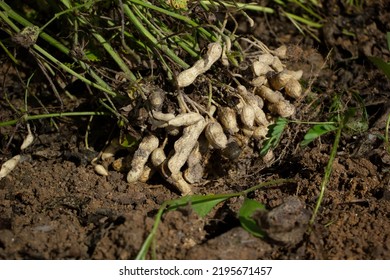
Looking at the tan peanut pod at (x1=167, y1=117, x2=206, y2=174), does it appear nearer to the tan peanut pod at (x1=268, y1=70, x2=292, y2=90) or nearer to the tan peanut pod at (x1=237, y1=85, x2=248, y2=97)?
the tan peanut pod at (x1=237, y1=85, x2=248, y2=97)

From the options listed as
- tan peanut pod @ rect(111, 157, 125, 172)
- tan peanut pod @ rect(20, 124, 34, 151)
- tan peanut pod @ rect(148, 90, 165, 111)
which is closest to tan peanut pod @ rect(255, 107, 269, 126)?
tan peanut pod @ rect(148, 90, 165, 111)

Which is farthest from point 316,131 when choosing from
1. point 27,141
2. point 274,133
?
point 27,141

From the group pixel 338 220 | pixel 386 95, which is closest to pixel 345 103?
pixel 386 95

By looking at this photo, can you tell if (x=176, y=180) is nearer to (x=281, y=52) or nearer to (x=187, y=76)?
(x=187, y=76)

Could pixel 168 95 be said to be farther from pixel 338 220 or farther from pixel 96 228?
pixel 338 220

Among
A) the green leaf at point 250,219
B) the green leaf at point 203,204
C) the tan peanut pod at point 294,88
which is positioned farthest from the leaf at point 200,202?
the tan peanut pod at point 294,88

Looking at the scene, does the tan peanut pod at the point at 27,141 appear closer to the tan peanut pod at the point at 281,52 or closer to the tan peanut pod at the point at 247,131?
the tan peanut pod at the point at 247,131
